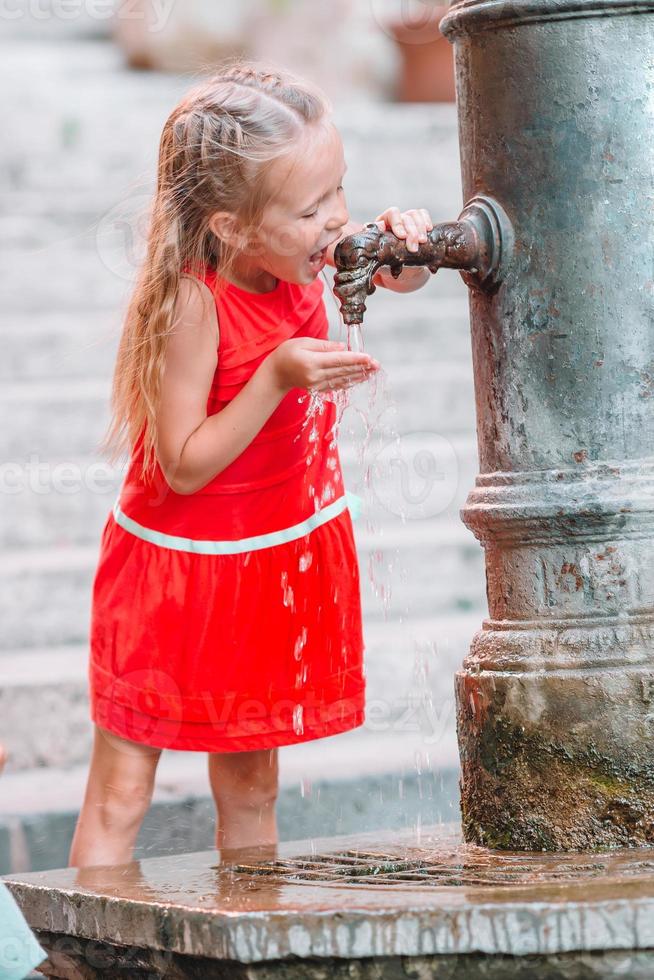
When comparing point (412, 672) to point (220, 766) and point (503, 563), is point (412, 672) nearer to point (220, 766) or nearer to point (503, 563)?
point (220, 766)

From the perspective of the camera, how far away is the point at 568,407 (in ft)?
6.53

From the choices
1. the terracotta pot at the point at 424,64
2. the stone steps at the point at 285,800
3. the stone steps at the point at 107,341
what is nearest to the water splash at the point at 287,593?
the stone steps at the point at 285,800

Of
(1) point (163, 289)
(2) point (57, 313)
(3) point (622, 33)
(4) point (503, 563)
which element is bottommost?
(4) point (503, 563)

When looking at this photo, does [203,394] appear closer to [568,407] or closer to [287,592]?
[287,592]

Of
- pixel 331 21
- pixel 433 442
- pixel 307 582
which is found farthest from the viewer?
pixel 331 21

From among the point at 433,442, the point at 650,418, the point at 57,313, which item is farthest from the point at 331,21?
the point at 650,418

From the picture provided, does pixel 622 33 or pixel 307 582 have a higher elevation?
pixel 622 33

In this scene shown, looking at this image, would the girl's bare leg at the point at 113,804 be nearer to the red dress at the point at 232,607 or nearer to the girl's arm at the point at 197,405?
the red dress at the point at 232,607

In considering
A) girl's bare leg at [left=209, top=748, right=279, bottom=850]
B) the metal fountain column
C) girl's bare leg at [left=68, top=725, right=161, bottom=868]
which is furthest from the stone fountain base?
girl's bare leg at [left=209, top=748, right=279, bottom=850]

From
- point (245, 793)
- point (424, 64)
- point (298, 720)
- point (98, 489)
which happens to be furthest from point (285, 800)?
point (424, 64)

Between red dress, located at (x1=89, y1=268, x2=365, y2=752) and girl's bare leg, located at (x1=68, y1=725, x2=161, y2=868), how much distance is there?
0.04 metres

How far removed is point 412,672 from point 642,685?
183 cm

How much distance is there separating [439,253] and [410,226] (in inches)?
2.0

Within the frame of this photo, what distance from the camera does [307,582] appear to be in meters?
2.33
